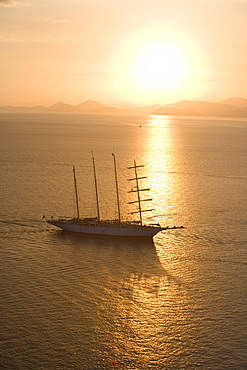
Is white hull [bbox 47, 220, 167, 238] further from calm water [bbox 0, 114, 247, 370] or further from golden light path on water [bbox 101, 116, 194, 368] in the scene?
golden light path on water [bbox 101, 116, 194, 368]

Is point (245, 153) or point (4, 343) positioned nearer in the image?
point (4, 343)

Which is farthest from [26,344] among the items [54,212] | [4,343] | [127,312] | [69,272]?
[54,212]

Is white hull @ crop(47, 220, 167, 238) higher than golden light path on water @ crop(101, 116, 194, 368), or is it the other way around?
white hull @ crop(47, 220, 167, 238)

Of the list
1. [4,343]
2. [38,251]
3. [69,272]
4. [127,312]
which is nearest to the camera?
[4,343]

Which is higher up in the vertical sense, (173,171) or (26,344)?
(173,171)

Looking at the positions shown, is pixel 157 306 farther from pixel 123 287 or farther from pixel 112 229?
pixel 112 229

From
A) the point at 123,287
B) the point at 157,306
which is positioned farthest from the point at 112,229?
the point at 157,306

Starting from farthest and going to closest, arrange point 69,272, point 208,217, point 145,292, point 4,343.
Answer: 1. point 208,217
2. point 69,272
3. point 145,292
4. point 4,343

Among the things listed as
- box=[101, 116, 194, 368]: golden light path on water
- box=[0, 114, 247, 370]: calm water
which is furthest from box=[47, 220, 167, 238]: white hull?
box=[101, 116, 194, 368]: golden light path on water

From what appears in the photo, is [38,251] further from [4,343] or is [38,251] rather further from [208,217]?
[208,217]
